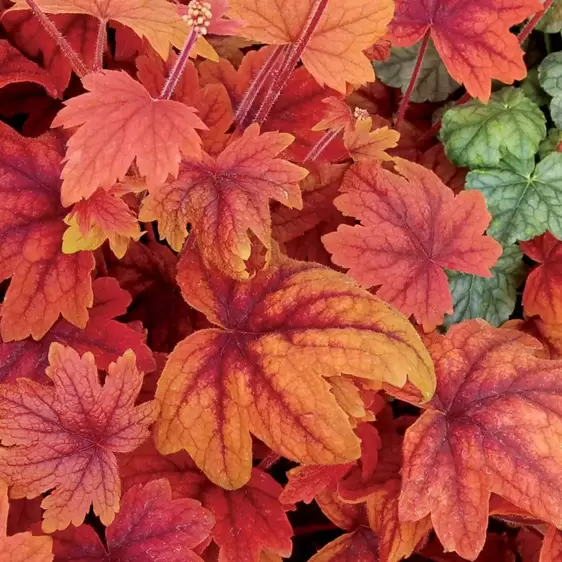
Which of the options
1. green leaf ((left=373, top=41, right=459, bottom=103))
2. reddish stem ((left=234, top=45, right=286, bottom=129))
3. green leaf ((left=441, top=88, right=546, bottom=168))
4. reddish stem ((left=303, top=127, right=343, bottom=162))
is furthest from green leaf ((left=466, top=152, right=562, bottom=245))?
reddish stem ((left=234, top=45, right=286, bottom=129))

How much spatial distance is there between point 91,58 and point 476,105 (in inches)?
31.7

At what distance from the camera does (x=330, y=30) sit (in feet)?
3.61

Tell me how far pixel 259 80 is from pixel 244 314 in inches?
14.8

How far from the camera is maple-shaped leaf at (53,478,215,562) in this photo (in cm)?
91

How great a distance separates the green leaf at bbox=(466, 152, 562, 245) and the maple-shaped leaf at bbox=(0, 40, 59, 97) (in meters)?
0.84

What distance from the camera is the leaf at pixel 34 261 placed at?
101 cm

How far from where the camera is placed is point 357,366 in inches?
36.0

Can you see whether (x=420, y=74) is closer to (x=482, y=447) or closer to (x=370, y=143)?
(x=370, y=143)

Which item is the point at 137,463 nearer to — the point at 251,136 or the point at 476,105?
the point at 251,136

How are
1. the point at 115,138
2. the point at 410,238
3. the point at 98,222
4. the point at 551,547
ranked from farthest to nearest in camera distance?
the point at 410,238 → the point at 551,547 → the point at 98,222 → the point at 115,138

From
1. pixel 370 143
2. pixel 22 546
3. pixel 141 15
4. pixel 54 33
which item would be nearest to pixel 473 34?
pixel 370 143

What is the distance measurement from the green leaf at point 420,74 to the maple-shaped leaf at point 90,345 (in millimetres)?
880

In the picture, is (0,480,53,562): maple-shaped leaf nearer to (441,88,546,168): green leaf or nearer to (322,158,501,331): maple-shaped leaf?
(322,158,501,331): maple-shaped leaf

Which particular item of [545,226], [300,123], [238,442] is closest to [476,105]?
[545,226]
